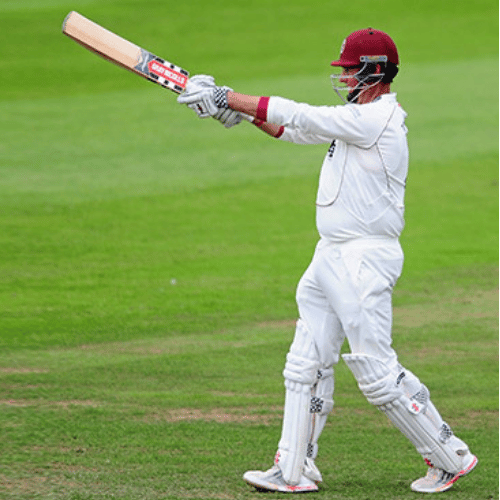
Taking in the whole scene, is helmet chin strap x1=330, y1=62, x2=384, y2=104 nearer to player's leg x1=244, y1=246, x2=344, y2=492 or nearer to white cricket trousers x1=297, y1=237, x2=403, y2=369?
white cricket trousers x1=297, y1=237, x2=403, y2=369

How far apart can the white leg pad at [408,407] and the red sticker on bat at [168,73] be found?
155cm

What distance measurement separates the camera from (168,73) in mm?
5547

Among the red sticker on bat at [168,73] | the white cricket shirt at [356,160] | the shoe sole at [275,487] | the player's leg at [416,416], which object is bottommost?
the shoe sole at [275,487]

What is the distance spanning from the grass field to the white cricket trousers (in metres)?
0.73

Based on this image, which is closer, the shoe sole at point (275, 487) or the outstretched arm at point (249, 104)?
the outstretched arm at point (249, 104)

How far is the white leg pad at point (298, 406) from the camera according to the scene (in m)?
5.54

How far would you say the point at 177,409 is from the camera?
7156 mm

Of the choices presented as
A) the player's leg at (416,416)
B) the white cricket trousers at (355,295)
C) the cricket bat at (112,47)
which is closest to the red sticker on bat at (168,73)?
the cricket bat at (112,47)

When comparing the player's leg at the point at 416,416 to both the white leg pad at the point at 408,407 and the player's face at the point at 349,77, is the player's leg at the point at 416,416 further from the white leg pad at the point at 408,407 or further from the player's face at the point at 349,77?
the player's face at the point at 349,77

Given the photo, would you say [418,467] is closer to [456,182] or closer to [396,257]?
[396,257]

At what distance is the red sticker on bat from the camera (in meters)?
5.52

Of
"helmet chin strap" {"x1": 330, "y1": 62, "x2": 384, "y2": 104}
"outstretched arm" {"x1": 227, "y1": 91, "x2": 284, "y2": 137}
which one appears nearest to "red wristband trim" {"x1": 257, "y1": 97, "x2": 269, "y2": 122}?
"outstretched arm" {"x1": 227, "y1": 91, "x2": 284, "y2": 137}

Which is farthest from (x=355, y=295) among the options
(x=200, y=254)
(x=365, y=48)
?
(x=200, y=254)

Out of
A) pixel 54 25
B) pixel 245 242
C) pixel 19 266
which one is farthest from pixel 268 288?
pixel 54 25
